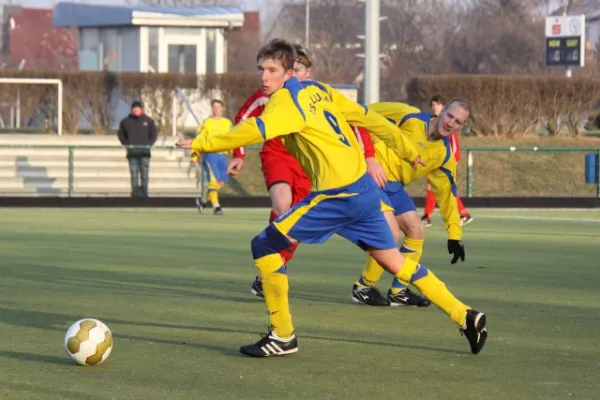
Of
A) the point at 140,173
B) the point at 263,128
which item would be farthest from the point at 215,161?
the point at 263,128

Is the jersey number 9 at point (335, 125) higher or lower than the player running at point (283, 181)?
higher

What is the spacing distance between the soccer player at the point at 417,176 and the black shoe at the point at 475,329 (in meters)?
1.31

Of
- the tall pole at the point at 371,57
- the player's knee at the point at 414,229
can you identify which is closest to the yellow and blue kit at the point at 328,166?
the player's knee at the point at 414,229

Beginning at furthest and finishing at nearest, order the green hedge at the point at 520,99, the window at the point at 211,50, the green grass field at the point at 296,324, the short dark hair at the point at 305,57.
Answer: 1. the window at the point at 211,50
2. the green hedge at the point at 520,99
3. the short dark hair at the point at 305,57
4. the green grass field at the point at 296,324

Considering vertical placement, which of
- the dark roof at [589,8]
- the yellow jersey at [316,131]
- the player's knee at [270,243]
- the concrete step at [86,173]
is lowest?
the concrete step at [86,173]

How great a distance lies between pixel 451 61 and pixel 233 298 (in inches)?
2301

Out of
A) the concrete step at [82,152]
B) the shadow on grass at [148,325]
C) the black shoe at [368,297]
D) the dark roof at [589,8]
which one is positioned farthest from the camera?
the dark roof at [589,8]

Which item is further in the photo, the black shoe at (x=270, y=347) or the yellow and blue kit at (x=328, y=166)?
the black shoe at (x=270, y=347)

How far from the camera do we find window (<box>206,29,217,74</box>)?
1852 inches

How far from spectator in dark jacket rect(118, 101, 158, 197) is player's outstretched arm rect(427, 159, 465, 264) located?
19.2 metres

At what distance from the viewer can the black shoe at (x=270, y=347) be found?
7.79 meters

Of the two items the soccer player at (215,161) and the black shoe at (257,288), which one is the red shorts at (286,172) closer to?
the black shoe at (257,288)

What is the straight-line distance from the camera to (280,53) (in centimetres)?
776

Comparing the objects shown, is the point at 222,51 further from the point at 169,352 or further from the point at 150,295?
the point at 169,352
